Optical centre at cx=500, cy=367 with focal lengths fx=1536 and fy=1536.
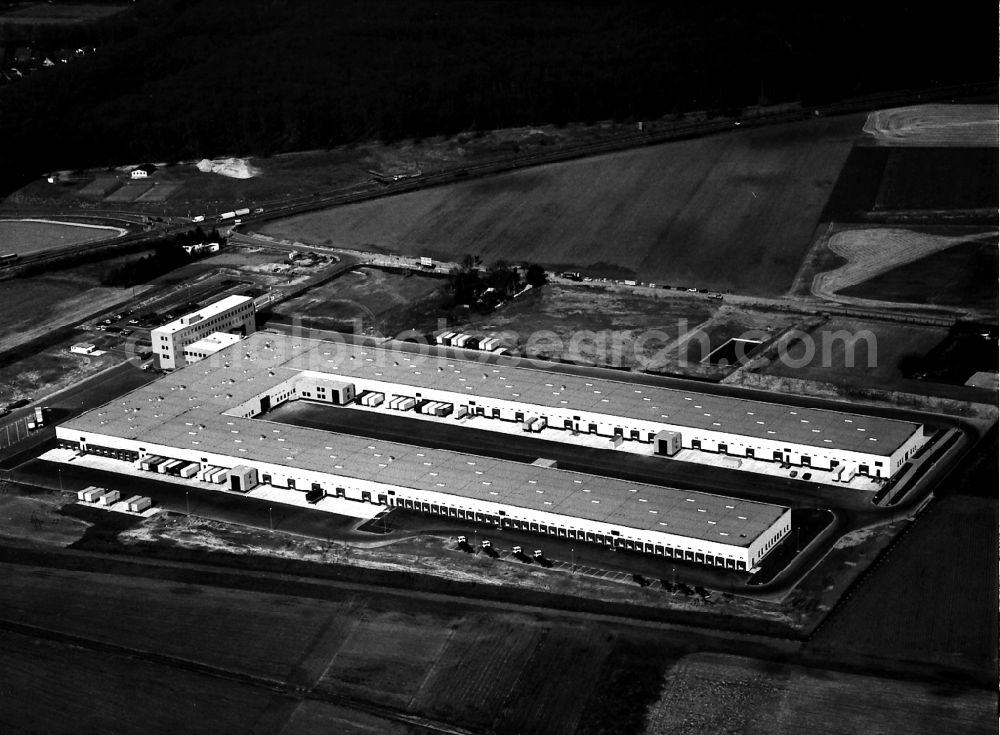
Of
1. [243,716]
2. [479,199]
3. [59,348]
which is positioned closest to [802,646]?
[243,716]

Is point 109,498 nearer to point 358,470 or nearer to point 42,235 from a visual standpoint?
point 358,470

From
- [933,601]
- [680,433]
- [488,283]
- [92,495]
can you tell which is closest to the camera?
[933,601]

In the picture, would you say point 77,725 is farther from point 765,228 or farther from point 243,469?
Result: point 765,228

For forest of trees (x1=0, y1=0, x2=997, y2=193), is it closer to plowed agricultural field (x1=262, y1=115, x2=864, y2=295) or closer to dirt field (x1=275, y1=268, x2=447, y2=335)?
plowed agricultural field (x1=262, y1=115, x2=864, y2=295)

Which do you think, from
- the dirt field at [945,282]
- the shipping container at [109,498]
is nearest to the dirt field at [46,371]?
the shipping container at [109,498]

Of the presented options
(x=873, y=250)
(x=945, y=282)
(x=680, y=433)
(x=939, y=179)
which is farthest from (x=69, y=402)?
(x=939, y=179)

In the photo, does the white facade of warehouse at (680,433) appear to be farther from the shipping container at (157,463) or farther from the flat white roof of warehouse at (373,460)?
the shipping container at (157,463)
